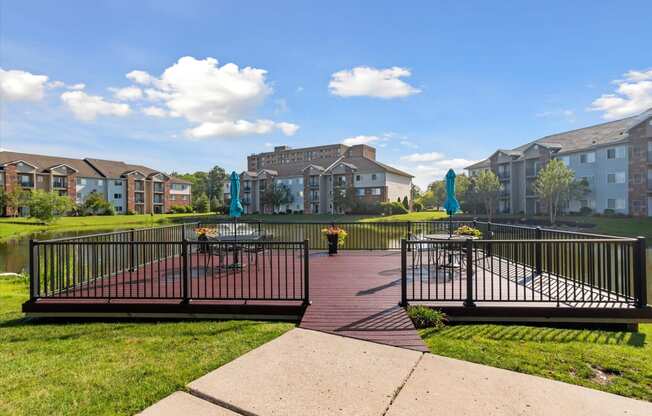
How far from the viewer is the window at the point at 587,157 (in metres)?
38.4

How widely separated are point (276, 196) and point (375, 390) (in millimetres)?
55313

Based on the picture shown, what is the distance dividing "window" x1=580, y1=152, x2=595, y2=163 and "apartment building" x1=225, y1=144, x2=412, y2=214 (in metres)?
22.8

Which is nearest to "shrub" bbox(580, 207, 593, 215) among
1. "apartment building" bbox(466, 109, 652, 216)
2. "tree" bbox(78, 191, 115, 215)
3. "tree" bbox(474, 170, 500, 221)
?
"apartment building" bbox(466, 109, 652, 216)

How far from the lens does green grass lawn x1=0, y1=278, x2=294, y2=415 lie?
2.98 meters

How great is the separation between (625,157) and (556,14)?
108ft

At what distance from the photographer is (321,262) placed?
888cm

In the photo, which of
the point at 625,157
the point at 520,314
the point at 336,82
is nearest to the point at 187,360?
the point at 520,314

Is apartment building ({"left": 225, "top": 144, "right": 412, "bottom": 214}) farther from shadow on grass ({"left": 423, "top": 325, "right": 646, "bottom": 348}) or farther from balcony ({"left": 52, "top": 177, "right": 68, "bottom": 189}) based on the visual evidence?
shadow on grass ({"left": 423, "top": 325, "right": 646, "bottom": 348})

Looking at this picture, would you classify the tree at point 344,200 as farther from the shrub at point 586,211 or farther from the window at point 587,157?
the window at point 587,157

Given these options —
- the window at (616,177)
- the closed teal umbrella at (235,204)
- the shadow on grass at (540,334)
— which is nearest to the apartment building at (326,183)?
the window at (616,177)

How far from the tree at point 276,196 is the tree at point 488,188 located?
29.3 m

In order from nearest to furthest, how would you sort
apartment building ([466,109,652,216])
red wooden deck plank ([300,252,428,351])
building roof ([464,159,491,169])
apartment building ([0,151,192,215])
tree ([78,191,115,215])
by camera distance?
red wooden deck plank ([300,252,428,351]) < apartment building ([466,109,652,216]) < apartment building ([0,151,192,215]) < building roof ([464,159,491,169]) < tree ([78,191,115,215])

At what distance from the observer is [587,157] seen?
1533 inches

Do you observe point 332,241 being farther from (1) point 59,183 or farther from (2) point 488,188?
(1) point 59,183
